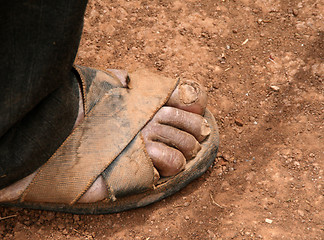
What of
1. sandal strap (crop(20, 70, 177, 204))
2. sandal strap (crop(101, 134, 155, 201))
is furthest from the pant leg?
sandal strap (crop(101, 134, 155, 201))

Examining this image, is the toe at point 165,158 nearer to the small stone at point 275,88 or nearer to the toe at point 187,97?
the toe at point 187,97

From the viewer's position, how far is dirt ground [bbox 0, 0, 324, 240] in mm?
1588

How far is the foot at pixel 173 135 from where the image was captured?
4.66 ft

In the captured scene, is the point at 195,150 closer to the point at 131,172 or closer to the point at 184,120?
the point at 184,120

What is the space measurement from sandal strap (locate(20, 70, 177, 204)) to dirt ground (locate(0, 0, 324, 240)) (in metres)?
0.29

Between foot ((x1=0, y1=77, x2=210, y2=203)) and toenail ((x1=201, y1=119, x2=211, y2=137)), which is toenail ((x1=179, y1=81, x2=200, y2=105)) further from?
toenail ((x1=201, y1=119, x2=211, y2=137))

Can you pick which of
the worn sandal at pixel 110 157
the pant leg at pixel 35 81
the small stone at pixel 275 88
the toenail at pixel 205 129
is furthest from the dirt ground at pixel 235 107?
the pant leg at pixel 35 81

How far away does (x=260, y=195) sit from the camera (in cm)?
163

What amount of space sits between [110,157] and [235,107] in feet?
2.84

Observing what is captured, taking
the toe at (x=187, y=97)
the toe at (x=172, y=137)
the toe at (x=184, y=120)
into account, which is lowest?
the toe at (x=172, y=137)

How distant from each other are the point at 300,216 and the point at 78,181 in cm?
98

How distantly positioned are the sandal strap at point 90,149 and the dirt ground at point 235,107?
29 centimetres

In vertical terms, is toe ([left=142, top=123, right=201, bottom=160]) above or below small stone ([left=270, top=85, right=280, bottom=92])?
below

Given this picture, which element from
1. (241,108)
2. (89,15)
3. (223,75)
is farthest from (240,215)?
(89,15)
